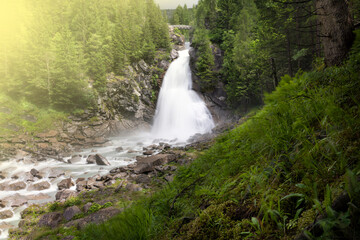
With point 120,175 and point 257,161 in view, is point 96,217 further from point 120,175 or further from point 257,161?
point 257,161

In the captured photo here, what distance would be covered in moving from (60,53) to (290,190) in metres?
30.2

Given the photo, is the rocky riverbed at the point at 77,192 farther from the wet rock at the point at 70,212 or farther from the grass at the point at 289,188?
the grass at the point at 289,188

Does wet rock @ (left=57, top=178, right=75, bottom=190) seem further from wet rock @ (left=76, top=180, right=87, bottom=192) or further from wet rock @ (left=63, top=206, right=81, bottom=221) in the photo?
wet rock @ (left=63, top=206, right=81, bottom=221)

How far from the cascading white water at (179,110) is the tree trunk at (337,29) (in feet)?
71.0

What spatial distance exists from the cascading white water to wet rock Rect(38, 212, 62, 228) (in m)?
18.0

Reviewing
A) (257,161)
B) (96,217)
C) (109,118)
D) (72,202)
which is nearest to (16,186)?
(72,202)

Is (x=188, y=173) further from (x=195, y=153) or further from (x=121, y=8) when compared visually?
(x=121, y=8)

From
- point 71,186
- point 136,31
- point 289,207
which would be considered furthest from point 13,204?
point 136,31

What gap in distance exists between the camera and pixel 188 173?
13.2ft

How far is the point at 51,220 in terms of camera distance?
7035 millimetres

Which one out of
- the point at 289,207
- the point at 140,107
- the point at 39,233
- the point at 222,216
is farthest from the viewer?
the point at 140,107

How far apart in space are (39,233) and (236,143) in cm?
771

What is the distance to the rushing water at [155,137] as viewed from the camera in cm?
1134

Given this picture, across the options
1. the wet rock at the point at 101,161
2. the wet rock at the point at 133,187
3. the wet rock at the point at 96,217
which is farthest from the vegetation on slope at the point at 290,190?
the wet rock at the point at 101,161
